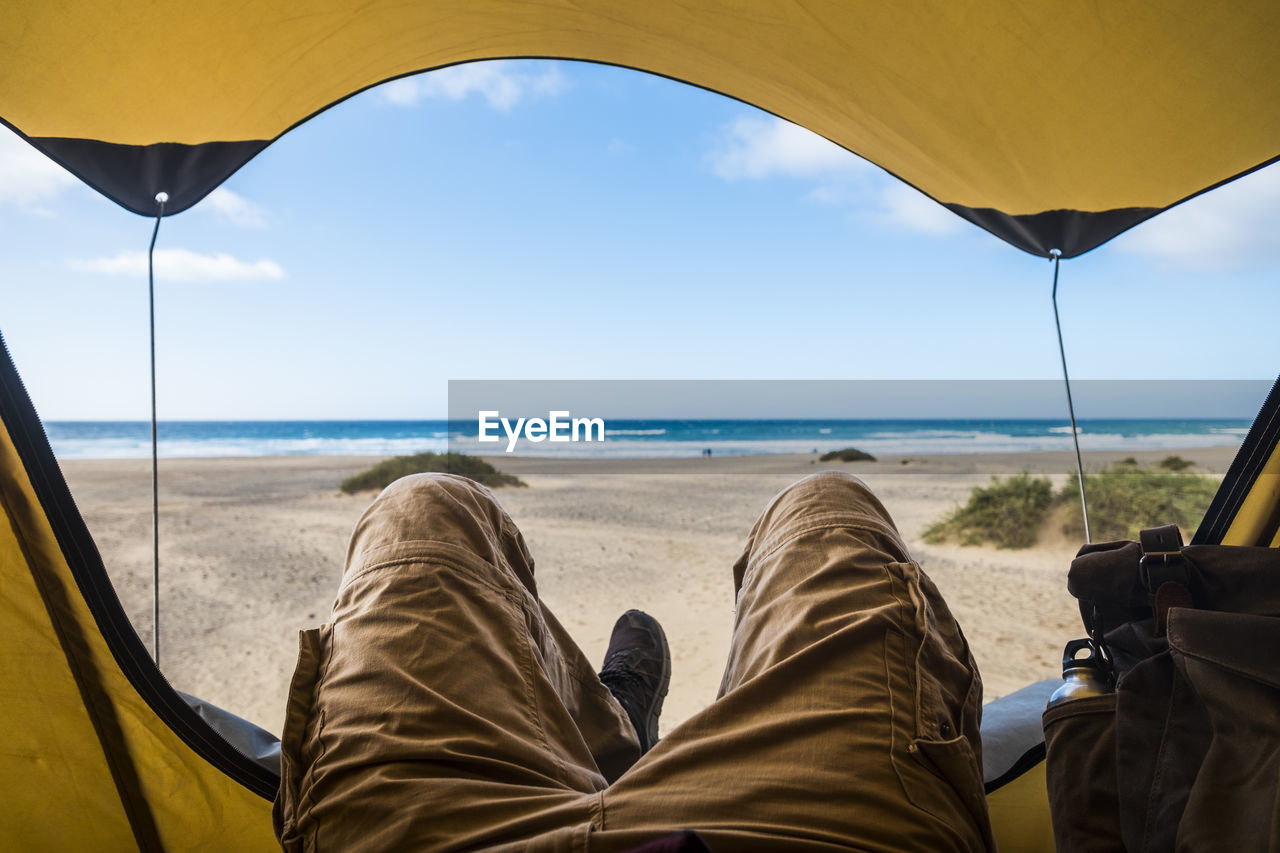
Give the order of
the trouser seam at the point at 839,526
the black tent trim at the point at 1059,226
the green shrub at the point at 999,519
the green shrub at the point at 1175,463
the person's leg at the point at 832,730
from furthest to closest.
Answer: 1. the green shrub at the point at 1175,463
2. the green shrub at the point at 999,519
3. the black tent trim at the point at 1059,226
4. the trouser seam at the point at 839,526
5. the person's leg at the point at 832,730

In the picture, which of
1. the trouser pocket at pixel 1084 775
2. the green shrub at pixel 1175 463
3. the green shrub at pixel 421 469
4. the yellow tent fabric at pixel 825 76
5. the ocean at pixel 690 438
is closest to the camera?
the trouser pocket at pixel 1084 775

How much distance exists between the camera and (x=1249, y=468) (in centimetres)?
102

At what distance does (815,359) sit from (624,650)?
22909 mm

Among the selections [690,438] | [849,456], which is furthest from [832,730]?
[690,438]

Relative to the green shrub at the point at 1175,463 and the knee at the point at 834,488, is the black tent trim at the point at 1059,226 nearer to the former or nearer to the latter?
the knee at the point at 834,488

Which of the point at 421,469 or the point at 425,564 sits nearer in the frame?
the point at 425,564

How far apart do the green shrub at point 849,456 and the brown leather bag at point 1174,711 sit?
47.1 feet

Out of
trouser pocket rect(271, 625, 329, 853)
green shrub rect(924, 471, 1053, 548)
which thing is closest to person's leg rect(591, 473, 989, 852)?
trouser pocket rect(271, 625, 329, 853)

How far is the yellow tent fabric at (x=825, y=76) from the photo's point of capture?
43.6 inches

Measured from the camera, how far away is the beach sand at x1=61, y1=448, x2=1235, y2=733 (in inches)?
195

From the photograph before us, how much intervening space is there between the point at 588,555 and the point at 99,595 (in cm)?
720

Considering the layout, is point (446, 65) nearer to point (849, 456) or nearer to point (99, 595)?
point (99, 595)

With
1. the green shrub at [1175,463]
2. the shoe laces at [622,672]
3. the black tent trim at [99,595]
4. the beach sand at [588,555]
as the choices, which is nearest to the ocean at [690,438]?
the beach sand at [588,555]

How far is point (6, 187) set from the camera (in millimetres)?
24500
